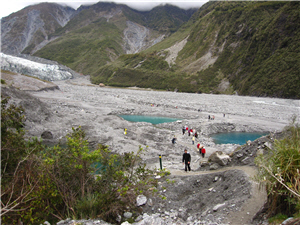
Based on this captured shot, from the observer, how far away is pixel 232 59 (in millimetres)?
94688

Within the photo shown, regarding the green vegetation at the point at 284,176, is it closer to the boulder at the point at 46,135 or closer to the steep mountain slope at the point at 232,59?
the boulder at the point at 46,135

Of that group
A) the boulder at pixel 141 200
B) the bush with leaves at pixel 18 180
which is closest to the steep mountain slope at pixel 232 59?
the boulder at pixel 141 200

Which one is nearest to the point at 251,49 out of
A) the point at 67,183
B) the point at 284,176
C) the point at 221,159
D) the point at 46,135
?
the point at 221,159

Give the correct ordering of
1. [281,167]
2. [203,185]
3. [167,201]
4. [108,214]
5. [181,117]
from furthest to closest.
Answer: [181,117]
[203,185]
[167,201]
[108,214]
[281,167]

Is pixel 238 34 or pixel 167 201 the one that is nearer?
pixel 167 201

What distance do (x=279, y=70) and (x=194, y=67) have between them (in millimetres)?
48778

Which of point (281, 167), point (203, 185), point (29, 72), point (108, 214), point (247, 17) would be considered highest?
point (247, 17)

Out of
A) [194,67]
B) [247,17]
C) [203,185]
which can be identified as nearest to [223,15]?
[247,17]

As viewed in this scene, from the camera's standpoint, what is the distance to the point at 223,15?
11888 cm

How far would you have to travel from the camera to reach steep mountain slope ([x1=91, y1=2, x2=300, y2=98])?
64688 millimetres

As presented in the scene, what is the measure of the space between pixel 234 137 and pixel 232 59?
254 feet

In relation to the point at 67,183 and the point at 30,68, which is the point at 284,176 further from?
the point at 30,68

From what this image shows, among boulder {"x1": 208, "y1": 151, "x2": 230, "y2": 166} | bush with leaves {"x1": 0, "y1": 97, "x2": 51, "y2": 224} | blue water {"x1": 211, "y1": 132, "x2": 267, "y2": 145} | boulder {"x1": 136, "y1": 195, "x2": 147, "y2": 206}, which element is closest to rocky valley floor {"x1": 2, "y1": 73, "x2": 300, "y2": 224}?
boulder {"x1": 136, "y1": 195, "x2": 147, "y2": 206}

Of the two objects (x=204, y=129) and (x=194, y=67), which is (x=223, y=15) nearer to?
(x=194, y=67)
